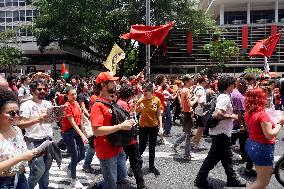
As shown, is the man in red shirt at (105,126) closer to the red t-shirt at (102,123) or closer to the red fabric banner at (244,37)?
the red t-shirt at (102,123)

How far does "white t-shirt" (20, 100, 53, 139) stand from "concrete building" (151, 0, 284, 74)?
37427mm

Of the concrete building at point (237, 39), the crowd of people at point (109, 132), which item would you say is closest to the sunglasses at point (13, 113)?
the crowd of people at point (109, 132)

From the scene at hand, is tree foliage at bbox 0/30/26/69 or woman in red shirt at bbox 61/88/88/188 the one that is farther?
tree foliage at bbox 0/30/26/69

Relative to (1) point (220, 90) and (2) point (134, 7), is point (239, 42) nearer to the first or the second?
(2) point (134, 7)

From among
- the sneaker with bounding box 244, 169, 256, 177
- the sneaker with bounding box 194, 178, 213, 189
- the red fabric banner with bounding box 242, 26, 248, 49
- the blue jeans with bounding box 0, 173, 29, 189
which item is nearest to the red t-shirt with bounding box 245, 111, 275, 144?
the sneaker with bounding box 194, 178, 213, 189

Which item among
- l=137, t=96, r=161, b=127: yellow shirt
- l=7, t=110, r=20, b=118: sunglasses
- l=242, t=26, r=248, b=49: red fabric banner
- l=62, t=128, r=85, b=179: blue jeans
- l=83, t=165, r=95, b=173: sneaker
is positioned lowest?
l=83, t=165, r=95, b=173: sneaker

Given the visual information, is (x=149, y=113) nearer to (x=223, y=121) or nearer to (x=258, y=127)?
(x=223, y=121)

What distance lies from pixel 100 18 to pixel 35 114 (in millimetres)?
29533

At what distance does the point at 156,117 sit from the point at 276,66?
40.0m

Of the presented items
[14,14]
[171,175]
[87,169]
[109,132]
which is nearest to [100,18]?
[87,169]

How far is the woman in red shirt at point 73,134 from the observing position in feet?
21.9

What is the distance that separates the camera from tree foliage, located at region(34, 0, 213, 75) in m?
33.2

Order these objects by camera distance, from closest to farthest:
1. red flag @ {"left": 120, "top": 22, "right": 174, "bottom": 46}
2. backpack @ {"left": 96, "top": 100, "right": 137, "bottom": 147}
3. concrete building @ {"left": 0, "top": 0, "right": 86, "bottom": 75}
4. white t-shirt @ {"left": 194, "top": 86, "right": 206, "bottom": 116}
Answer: backpack @ {"left": 96, "top": 100, "right": 137, "bottom": 147}
white t-shirt @ {"left": 194, "top": 86, "right": 206, "bottom": 116}
red flag @ {"left": 120, "top": 22, "right": 174, "bottom": 46}
concrete building @ {"left": 0, "top": 0, "right": 86, "bottom": 75}

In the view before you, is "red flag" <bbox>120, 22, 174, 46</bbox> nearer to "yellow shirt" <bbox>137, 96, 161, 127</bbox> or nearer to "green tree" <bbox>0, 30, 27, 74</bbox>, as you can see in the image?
"yellow shirt" <bbox>137, 96, 161, 127</bbox>
